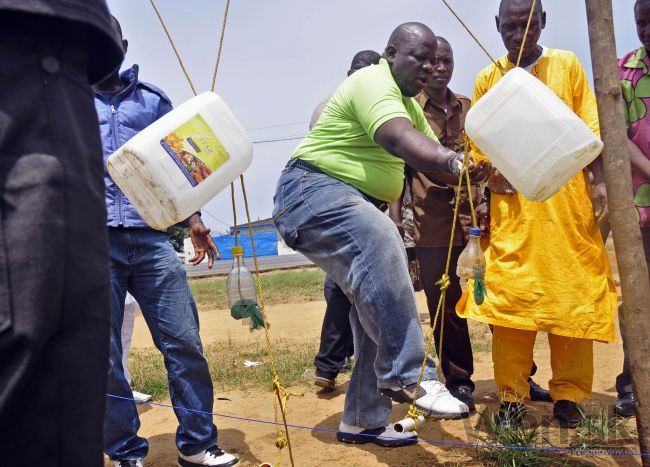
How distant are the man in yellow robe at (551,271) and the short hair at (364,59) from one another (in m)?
1.45

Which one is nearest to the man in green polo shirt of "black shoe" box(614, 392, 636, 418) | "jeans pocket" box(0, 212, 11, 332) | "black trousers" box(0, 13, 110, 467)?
"black shoe" box(614, 392, 636, 418)

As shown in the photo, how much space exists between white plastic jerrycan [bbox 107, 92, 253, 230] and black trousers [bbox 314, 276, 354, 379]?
1.75 metres

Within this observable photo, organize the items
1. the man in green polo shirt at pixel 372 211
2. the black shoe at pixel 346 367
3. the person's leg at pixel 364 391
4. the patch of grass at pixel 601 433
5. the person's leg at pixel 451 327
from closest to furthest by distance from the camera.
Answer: the man in green polo shirt at pixel 372 211
the patch of grass at pixel 601 433
the person's leg at pixel 364 391
the person's leg at pixel 451 327
the black shoe at pixel 346 367

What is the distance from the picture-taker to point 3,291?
3.50ft

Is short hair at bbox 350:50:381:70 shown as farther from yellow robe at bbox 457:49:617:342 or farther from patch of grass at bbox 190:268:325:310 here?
patch of grass at bbox 190:268:325:310

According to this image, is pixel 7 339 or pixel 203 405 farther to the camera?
pixel 203 405

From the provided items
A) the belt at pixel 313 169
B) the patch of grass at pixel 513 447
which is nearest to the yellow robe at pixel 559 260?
the patch of grass at pixel 513 447

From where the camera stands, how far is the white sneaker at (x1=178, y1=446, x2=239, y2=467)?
121 inches

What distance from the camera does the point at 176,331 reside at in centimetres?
308

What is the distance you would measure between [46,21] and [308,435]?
8.98ft

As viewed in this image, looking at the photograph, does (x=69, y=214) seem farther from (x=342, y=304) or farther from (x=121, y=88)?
(x=342, y=304)

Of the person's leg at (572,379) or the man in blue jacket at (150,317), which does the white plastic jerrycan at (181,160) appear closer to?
the man in blue jacket at (150,317)

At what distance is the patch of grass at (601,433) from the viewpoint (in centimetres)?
293

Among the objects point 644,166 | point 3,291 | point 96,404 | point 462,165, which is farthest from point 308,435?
point 3,291
